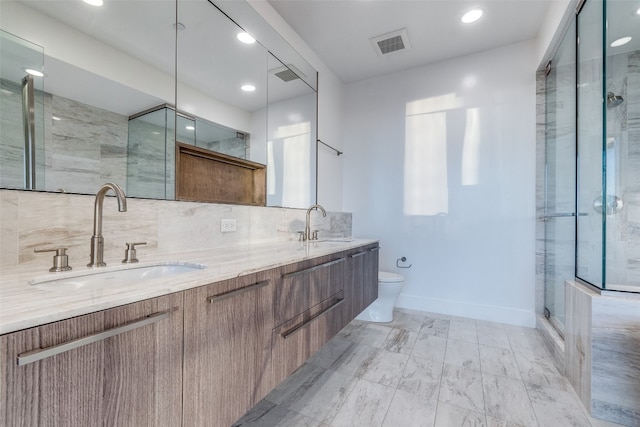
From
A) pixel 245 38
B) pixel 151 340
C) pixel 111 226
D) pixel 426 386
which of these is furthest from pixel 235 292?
pixel 245 38

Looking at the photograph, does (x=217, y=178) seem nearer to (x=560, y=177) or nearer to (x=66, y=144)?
(x=66, y=144)

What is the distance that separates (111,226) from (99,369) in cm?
74

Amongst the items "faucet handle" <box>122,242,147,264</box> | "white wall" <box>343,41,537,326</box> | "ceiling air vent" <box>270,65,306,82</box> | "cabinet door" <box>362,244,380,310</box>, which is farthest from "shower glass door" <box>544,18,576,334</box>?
"faucet handle" <box>122,242,147,264</box>

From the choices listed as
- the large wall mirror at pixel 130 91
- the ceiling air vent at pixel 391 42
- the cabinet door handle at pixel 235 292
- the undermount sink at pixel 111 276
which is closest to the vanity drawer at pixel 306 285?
the cabinet door handle at pixel 235 292

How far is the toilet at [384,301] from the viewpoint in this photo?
2.47 metres

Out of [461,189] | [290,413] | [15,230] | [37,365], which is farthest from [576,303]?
[15,230]

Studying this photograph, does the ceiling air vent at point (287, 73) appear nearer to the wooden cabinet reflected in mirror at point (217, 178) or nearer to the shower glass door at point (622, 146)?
the wooden cabinet reflected in mirror at point (217, 178)

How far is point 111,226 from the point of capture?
3.75 ft

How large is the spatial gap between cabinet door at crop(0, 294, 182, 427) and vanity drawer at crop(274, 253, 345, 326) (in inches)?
18.2

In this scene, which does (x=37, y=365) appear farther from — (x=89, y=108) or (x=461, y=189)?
(x=461, y=189)

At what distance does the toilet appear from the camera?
97.4 inches

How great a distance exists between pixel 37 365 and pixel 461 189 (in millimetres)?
2980

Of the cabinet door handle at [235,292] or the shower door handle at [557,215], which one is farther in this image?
the shower door handle at [557,215]

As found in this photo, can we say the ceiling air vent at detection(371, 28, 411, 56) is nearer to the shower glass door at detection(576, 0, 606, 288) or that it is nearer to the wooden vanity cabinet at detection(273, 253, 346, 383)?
the shower glass door at detection(576, 0, 606, 288)
